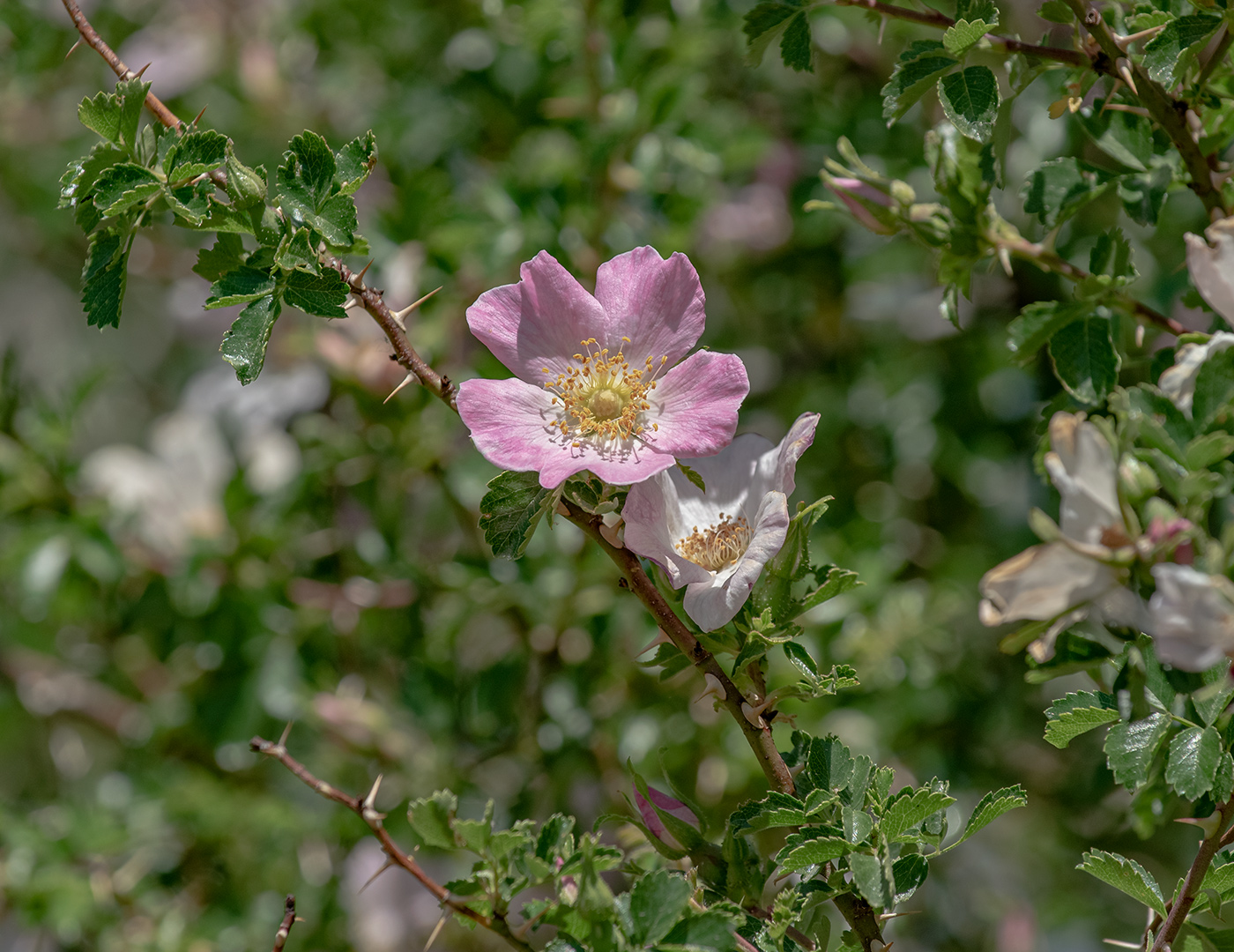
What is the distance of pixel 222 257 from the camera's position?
977mm

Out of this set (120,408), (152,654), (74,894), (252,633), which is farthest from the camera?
(120,408)

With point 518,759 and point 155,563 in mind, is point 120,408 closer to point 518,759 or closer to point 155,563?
point 155,563

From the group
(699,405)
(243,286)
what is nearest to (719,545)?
(699,405)

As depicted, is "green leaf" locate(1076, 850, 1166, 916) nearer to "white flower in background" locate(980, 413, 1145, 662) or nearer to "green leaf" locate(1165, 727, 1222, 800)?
"green leaf" locate(1165, 727, 1222, 800)

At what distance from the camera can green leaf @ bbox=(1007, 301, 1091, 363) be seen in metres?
1.08

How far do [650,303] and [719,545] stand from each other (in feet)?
0.82

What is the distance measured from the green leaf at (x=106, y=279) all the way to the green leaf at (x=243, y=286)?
9cm

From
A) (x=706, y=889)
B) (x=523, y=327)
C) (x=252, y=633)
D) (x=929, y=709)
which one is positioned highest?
(x=523, y=327)

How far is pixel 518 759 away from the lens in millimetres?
2133

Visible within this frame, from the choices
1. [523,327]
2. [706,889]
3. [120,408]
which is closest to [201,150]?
[523,327]

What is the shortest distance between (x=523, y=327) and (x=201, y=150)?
1.05ft

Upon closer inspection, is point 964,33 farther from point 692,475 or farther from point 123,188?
point 123,188

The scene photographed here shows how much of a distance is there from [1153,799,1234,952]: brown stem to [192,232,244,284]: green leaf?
95cm

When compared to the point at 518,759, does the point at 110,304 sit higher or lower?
higher
